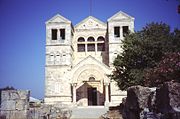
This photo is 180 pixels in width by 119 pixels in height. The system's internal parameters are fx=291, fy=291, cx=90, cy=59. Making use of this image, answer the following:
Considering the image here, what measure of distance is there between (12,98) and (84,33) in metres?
35.5

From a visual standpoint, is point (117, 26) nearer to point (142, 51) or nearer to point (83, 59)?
point (83, 59)

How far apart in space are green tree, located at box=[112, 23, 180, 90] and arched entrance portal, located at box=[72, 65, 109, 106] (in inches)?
720

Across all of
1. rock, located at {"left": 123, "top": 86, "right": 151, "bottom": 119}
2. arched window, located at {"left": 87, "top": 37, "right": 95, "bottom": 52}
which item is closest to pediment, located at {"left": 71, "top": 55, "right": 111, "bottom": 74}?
arched window, located at {"left": 87, "top": 37, "right": 95, "bottom": 52}

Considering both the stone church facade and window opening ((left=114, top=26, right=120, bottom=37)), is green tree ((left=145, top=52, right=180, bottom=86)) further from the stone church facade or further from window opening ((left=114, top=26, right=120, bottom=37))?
window opening ((left=114, top=26, right=120, bottom=37))

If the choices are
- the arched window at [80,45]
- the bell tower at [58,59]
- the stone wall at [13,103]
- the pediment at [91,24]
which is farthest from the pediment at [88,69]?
the stone wall at [13,103]

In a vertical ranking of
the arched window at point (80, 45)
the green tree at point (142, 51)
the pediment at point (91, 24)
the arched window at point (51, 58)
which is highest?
the pediment at point (91, 24)

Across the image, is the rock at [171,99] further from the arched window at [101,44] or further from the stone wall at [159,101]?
the arched window at [101,44]

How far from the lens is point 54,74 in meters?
42.2

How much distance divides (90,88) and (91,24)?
10.5 meters

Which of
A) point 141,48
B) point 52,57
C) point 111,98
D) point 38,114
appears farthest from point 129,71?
point 52,57

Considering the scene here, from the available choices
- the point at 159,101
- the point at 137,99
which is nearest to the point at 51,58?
the point at 137,99

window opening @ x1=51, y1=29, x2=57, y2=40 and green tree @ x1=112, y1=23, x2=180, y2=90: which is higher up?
window opening @ x1=51, y1=29, x2=57, y2=40

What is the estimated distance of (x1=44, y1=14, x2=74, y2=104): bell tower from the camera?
41.4m

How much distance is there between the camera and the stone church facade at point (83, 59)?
40.5 metres
